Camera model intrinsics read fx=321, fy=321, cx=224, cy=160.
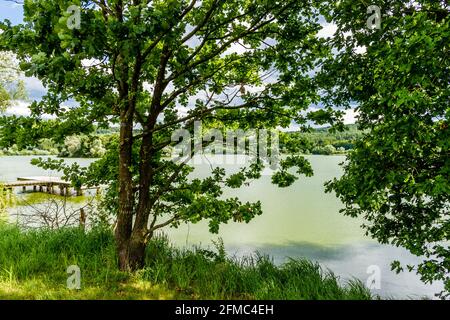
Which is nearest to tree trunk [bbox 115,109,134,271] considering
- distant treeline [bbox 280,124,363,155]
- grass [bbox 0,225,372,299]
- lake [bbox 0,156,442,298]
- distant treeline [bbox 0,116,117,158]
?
grass [bbox 0,225,372,299]

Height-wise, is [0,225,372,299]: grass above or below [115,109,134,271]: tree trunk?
below

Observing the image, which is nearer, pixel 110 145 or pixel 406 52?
pixel 406 52

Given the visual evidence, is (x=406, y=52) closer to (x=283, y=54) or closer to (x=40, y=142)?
(x=283, y=54)

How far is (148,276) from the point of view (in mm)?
4551

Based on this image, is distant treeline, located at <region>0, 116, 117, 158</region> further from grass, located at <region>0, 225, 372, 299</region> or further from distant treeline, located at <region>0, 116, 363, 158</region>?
grass, located at <region>0, 225, 372, 299</region>

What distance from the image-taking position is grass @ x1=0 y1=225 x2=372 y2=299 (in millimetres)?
4047

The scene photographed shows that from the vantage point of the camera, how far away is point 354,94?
485cm

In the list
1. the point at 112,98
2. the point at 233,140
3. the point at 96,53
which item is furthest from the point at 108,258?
the point at 96,53

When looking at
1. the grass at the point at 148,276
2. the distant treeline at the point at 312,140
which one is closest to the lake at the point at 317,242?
the grass at the point at 148,276

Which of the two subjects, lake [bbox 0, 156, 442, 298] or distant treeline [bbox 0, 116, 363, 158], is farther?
lake [bbox 0, 156, 442, 298]

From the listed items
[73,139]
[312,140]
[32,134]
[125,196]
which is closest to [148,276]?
[125,196]

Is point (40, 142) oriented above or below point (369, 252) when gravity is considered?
above

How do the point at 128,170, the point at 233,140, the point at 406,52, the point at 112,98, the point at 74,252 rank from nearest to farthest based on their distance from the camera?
1. the point at 406,52
2. the point at 112,98
3. the point at 128,170
4. the point at 74,252
5. the point at 233,140
